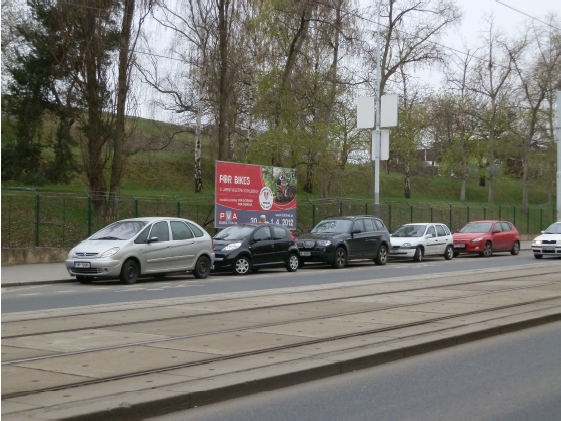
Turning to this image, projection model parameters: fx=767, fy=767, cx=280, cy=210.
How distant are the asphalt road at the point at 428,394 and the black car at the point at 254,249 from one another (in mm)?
12908

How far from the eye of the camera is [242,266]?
2188 cm

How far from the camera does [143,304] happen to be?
1348 centimetres

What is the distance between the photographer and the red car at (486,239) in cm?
3278

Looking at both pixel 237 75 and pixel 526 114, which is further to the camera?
pixel 526 114

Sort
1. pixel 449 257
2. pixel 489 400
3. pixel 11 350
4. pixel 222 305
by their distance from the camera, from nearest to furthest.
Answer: pixel 489 400
pixel 11 350
pixel 222 305
pixel 449 257

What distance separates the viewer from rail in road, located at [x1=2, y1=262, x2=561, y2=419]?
657 centimetres

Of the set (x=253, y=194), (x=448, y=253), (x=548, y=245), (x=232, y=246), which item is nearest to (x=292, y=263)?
(x=232, y=246)

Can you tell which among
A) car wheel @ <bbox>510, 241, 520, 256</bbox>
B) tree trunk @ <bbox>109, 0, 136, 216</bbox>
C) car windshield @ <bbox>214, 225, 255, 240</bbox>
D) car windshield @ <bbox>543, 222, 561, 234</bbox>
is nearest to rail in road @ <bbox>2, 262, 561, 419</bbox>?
car windshield @ <bbox>214, 225, 255, 240</bbox>

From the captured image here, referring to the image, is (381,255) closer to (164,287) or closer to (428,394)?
(164,287)

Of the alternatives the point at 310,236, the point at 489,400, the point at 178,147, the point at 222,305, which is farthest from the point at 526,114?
the point at 489,400

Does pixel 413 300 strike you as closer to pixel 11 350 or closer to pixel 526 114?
pixel 11 350

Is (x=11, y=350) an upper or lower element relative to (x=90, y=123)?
lower

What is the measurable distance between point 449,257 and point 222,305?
19.8 m

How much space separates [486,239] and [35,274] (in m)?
19.8
